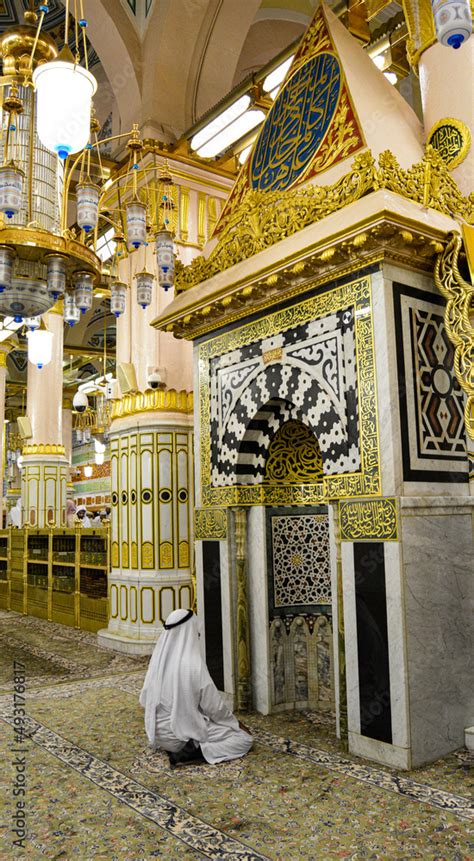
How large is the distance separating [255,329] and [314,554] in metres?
1.55

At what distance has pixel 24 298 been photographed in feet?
15.9

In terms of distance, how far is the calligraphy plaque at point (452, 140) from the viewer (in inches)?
152

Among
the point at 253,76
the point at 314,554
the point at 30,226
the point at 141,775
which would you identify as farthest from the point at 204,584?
the point at 253,76

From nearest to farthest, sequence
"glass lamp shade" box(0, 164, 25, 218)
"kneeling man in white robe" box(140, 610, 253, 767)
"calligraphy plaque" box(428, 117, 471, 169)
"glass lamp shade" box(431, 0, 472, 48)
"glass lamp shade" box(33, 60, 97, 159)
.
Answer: "glass lamp shade" box(431, 0, 472, 48) < "kneeling man in white robe" box(140, 610, 253, 767) < "glass lamp shade" box(33, 60, 97, 159) < "calligraphy plaque" box(428, 117, 471, 169) < "glass lamp shade" box(0, 164, 25, 218)

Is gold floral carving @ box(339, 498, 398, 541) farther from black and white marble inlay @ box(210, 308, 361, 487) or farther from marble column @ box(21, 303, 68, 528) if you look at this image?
marble column @ box(21, 303, 68, 528)

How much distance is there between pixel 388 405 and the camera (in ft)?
11.0

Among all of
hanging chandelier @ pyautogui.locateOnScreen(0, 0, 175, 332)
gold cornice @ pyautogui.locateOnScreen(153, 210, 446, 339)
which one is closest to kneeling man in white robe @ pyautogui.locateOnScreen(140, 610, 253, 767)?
gold cornice @ pyautogui.locateOnScreen(153, 210, 446, 339)

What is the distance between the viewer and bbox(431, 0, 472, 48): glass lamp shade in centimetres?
211

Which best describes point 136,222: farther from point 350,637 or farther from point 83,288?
point 350,637

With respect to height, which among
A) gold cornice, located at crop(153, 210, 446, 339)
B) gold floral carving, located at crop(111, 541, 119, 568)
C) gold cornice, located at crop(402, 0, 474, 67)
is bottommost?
gold floral carving, located at crop(111, 541, 119, 568)

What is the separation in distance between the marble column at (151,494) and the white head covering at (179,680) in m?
2.97

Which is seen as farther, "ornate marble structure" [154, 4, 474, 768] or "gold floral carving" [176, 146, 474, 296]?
"gold floral carving" [176, 146, 474, 296]

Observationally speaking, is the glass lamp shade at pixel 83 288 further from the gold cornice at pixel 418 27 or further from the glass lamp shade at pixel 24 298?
the gold cornice at pixel 418 27

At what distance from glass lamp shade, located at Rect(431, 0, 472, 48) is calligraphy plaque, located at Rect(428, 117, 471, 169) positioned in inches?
71.7
